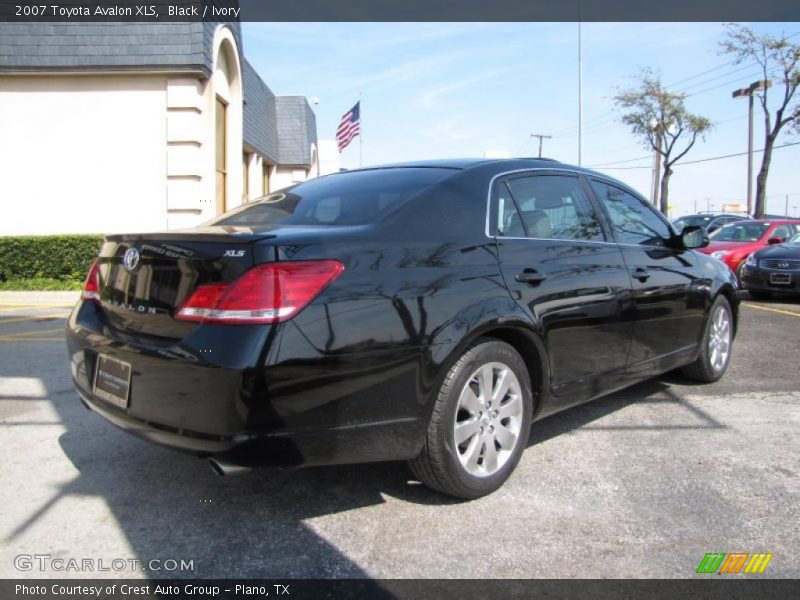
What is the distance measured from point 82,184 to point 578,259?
12.7m

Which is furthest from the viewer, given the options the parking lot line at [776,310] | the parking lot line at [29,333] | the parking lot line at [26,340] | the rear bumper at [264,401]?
the parking lot line at [776,310]

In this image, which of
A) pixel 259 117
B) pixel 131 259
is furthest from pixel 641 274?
pixel 259 117

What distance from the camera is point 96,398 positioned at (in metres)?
2.92

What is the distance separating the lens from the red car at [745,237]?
1296 centimetres

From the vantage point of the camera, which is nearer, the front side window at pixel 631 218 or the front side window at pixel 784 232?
the front side window at pixel 631 218

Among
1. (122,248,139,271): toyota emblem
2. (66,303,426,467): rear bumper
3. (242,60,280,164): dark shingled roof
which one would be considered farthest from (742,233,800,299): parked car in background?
(242,60,280,164): dark shingled roof

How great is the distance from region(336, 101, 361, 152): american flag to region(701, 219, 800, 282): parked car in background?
14.2 meters

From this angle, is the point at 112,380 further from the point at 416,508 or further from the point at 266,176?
the point at 266,176

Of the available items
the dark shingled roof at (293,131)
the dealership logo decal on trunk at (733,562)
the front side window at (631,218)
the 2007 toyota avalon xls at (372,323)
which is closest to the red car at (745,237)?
the front side window at (631,218)

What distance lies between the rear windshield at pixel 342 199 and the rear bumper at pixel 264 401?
2.50ft

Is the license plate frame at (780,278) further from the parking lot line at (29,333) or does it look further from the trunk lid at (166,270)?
the parking lot line at (29,333)

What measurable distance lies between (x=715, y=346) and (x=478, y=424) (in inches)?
121

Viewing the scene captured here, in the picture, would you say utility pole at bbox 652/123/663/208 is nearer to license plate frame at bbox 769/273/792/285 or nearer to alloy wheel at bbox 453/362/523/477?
license plate frame at bbox 769/273/792/285

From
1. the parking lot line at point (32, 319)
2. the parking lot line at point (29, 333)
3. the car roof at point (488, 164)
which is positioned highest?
the car roof at point (488, 164)
